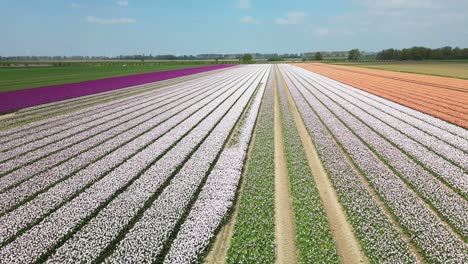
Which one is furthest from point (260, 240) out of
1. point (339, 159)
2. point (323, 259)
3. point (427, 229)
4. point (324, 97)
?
point (324, 97)

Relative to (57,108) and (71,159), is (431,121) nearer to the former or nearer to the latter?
(71,159)

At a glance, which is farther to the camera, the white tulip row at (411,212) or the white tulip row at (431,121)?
the white tulip row at (431,121)

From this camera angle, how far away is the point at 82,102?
104 feet

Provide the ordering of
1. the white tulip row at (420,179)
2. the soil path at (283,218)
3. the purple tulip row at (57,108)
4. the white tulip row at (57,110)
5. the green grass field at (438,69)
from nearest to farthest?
the soil path at (283,218) → the white tulip row at (420,179) → the white tulip row at (57,110) → the purple tulip row at (57,108) → the green grass field at (438,69)

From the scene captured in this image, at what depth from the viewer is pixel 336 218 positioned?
8.73m

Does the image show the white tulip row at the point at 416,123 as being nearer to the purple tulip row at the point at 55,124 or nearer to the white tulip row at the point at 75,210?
the white tulip row at the point at 75,210

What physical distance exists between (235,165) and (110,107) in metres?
20.1

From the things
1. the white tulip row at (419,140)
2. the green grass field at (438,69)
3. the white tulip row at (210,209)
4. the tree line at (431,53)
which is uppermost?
the tree line at (431,53)

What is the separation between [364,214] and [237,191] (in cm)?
425

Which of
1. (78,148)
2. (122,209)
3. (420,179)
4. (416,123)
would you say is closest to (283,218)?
(122,209)

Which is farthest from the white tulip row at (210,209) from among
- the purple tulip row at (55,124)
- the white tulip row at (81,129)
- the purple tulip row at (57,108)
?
the purple tulip row at (57,108)

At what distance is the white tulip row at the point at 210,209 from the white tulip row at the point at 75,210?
3196 mm

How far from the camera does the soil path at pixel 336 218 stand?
23.5 feet

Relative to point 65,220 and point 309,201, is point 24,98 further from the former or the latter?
point 309,201
